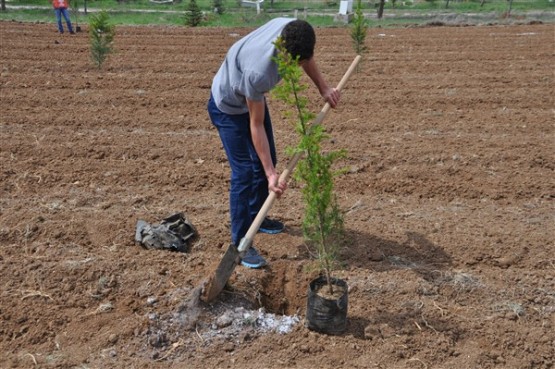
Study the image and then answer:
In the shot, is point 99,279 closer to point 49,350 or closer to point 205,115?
point 49,350

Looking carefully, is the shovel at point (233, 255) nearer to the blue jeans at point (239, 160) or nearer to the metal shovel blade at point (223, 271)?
the metal shovel blade at point (223, 271)

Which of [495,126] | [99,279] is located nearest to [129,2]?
[495,126]

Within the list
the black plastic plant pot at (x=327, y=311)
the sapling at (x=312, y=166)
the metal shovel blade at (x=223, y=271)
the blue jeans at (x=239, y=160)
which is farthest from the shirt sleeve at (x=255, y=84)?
the black plastic plant pot at (x=327, y=311)

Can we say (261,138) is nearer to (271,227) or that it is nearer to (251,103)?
(251,103)

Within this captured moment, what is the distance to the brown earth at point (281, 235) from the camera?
322 centimetres

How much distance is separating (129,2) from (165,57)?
20.0m

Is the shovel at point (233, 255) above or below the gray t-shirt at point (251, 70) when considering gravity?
below

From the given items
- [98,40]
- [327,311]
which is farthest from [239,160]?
[98,40]

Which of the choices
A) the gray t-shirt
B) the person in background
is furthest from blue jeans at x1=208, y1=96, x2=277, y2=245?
the gray t-shirt

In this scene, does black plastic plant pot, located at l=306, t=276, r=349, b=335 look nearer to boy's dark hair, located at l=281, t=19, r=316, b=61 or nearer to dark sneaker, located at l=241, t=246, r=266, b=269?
dark sneaker, located at l=241, t=246, r=266, b=269

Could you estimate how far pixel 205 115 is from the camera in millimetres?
7250

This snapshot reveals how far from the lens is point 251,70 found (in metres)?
3.11

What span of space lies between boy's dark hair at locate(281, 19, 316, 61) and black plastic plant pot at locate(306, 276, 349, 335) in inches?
54.2

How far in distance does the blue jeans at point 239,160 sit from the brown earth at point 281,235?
0.40m
